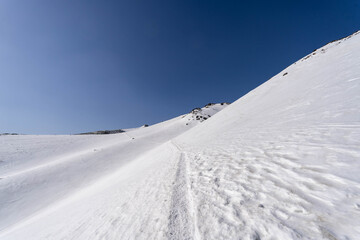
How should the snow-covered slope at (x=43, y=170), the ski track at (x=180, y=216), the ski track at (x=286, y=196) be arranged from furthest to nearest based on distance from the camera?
1. the snow-covered slope at (x=43, y=170)
2. the ski track at (x=180, y=216)
3. the ski track at (x=286, y=196)

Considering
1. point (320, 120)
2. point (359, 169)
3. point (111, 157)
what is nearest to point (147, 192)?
point (359, 169)

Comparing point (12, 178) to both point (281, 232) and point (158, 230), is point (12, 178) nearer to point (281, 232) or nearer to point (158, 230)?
point (158, 230)

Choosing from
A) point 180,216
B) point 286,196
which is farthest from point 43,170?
point 286,196

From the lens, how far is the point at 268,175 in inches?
83.2

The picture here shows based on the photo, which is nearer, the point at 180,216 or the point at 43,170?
the point at 180,216

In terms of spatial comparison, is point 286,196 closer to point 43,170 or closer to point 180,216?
point 180,216

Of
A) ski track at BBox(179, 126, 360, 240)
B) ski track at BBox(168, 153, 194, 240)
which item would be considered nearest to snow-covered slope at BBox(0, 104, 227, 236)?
ski track at BBox(168, 153, 194, 240)

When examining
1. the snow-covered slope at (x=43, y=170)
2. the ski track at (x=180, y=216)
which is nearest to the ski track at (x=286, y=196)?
the ski track at (x=180, y=216)

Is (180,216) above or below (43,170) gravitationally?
below

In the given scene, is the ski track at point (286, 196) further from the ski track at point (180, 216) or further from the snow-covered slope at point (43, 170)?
the snow-covered slope at point (43, 170)

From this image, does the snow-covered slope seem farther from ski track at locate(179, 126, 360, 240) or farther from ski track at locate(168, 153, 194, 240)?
ski track at locate(179, 126, 360, 240)

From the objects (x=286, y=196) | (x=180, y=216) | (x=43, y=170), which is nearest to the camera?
(x=286, y=196)

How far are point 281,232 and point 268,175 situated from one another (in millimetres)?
995

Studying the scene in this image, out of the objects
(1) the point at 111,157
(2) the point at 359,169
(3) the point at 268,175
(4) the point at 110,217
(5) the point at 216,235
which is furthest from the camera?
(1) the point at 111,157
